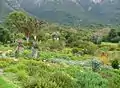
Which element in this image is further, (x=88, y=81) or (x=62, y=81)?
(x=88, y=81)

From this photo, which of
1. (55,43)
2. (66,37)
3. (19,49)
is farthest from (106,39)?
(19,49)

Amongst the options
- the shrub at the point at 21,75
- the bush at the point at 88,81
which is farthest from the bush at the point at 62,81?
the shrub at the point at 21,75

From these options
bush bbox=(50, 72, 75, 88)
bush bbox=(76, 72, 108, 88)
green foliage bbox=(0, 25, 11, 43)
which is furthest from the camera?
green foliage bbox=(0, 25, 11, 43)

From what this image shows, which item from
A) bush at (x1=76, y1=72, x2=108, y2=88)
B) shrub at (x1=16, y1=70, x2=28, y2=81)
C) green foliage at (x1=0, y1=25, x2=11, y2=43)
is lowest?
bush at (x1=76, y1=72, x2=108, y2=88)

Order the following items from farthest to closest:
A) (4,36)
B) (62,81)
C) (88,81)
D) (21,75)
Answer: (4,36), (21,75), (88,81), (62,81)

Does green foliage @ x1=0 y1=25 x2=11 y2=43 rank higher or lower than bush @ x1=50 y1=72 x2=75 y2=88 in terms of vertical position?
higher

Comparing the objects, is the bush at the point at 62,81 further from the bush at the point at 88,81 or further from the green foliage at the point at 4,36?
the green foliage at the point at 4,36

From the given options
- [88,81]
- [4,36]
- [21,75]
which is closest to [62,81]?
[88,81]

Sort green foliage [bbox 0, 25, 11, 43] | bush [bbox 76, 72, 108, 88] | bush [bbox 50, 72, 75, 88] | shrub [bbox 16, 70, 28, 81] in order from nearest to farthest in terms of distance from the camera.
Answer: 1. bush [bbox 50, 72, 75, 88]
2. bush [bbox 76, 72, 108, 88]
3. shrub [bbox 16, 70, 28, 81]
4. green foliage [bbox 0, 25, 11, 43]

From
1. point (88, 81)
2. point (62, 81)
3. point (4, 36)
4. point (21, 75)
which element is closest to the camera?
point (62, 81)

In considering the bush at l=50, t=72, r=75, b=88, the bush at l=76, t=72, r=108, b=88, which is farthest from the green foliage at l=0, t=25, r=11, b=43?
the bush at l=50, t=72, r=75, b=88

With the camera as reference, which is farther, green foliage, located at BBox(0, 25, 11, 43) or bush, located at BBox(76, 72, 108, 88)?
green foliage, located at BBox(0, 25, 11, 43)

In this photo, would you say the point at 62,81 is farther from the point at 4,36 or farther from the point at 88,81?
the point at 4,36

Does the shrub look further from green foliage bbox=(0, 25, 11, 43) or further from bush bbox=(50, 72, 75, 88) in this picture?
green foliage bbox=(0, 25, 11, 43)
